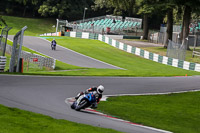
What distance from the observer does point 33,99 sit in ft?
45.2

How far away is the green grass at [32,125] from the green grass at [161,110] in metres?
3.42

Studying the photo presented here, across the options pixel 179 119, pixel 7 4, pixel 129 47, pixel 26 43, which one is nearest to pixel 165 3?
pixel 129 47

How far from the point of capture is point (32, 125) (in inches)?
344

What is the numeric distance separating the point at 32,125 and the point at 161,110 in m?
7.42

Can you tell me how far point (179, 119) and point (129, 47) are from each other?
35.4 meters

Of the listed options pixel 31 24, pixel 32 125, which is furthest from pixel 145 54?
pixel 31 24

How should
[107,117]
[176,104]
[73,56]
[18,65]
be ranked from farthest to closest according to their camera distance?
[73,56], [18,65], [176,104], [107,117]

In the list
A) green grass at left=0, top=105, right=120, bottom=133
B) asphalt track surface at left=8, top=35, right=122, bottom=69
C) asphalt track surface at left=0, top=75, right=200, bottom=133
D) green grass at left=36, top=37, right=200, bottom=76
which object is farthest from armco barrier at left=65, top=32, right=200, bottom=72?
green grass at left=0, top=105, right=120, bottom=133

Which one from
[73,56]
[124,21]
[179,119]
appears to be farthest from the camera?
[124,21]

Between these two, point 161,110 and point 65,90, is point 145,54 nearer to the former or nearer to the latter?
point 65,90

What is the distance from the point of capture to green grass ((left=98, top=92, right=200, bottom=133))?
1233cm

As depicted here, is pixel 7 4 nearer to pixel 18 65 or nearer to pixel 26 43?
pixel 26 43

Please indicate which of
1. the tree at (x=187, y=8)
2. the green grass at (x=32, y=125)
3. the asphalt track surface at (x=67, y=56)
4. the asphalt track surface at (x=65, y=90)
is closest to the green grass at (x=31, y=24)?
the asphalt track surface at (x=67, y=56)

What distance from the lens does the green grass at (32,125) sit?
8.20 m
